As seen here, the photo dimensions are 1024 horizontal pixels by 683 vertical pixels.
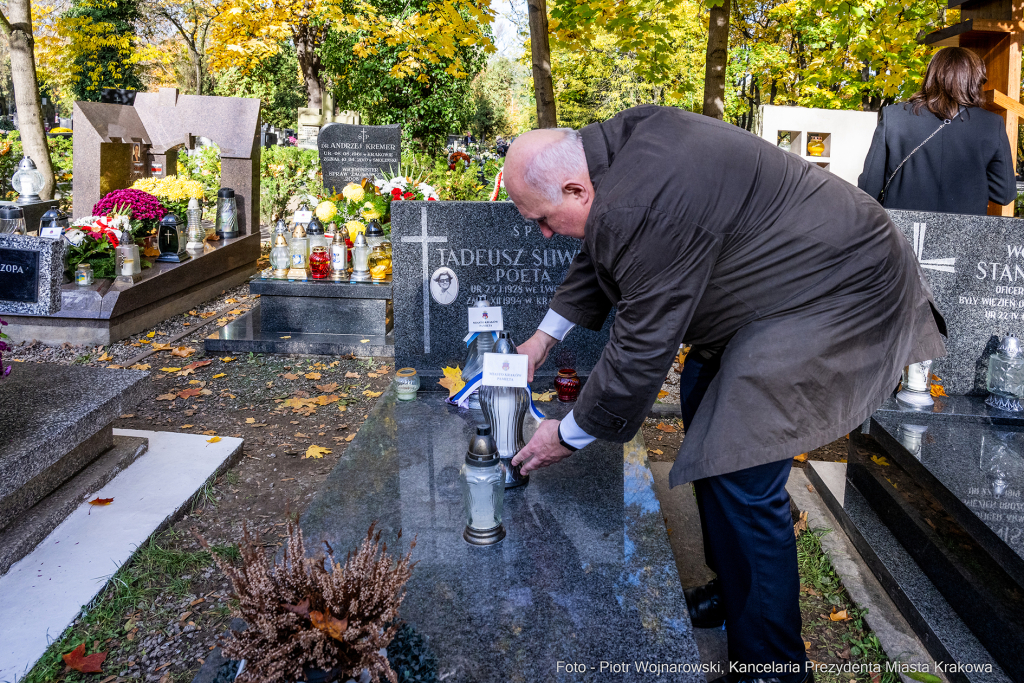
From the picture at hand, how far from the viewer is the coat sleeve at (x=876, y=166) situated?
4.34 m

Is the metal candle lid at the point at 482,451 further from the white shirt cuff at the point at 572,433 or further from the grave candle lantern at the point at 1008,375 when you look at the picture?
the grave candle lantern at the point at 1008,375

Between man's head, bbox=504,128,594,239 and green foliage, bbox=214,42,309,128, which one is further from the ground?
green foliage, bbox=214,42,309,128

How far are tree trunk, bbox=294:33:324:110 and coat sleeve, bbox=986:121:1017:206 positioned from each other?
19882 mm

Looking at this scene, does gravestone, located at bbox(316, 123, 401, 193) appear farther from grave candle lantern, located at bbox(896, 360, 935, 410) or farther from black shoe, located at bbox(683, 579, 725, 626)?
black shoe, located at bbox(683, 579, 725, 626)

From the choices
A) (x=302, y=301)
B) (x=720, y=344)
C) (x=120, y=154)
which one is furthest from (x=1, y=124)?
(x=720, y=344)

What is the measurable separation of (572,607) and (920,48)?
954cm

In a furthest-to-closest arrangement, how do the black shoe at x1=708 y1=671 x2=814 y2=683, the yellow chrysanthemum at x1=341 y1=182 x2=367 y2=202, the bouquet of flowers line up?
1. the yellow chrysanthemum at x1=341 y1=182 x2=367 y2=202
2. the bouquet of flowers
3. the black shoe at x1=708 y1=671 x2=814 y2=683

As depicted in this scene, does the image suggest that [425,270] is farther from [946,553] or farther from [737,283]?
[946,553]

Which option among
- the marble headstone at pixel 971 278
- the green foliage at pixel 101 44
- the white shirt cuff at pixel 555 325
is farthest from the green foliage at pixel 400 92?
the white shirt cuff at pixel 555 325

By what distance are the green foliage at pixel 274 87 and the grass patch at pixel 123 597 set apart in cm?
2798

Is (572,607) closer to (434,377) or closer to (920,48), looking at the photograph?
(434,377)

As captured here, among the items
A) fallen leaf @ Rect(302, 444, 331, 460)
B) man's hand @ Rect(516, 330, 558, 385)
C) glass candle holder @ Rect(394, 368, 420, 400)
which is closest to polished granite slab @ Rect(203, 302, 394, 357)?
fallen leaf @ Rect(302, 444, 331, 460)

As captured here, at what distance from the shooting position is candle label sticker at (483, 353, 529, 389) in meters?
2.85

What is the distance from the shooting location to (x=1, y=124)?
31594 millimetres
